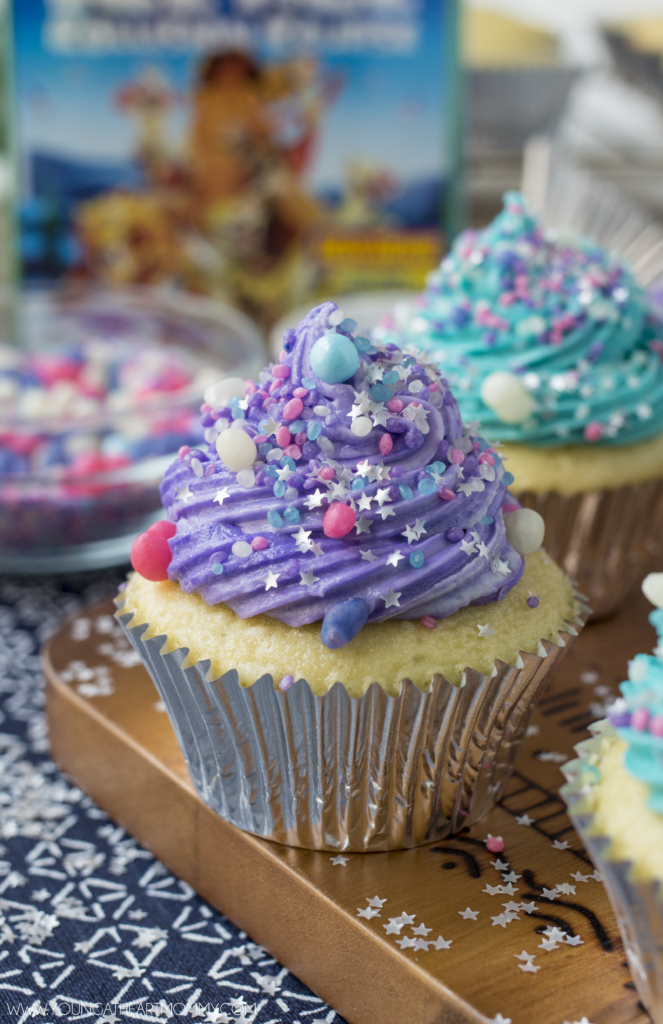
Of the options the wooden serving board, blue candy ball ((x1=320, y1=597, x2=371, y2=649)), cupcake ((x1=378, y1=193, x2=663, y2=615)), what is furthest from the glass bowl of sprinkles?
blue candy ball ((x1=320, y1=597, x2=371, y2=649))

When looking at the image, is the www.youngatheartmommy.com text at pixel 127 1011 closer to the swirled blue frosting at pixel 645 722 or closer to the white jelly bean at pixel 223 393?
the swirled blue frosting at pixel 645 722

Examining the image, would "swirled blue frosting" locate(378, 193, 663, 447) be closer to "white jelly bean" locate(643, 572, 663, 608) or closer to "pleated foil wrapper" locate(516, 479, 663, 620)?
"pleated foil wrapper" locate(516, 479, 663, 620)

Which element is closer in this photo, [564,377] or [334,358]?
[334,358]

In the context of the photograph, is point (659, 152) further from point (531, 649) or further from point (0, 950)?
point (0, 950)

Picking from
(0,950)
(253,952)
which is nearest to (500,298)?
(253,952)

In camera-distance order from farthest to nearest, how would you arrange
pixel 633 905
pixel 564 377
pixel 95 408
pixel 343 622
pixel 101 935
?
pixel 95 408, pixel 564 377, pixel 101 935, pixel 343 622, pixel 633 905

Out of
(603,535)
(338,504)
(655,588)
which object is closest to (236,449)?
(338,504)

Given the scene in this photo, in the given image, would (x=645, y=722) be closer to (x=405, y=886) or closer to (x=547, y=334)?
(x=405, y=886)

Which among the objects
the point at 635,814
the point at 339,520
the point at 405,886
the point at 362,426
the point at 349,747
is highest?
the point at 362,426
